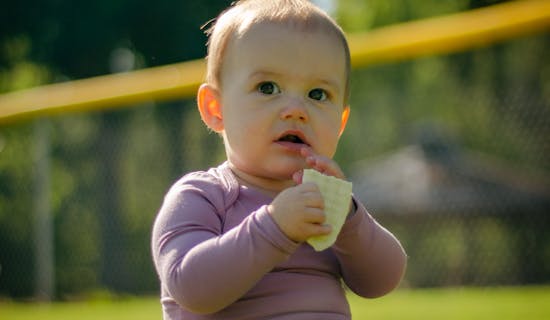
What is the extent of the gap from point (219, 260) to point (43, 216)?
5278mm

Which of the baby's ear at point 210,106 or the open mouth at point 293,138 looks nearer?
the open mouth at point 293,138

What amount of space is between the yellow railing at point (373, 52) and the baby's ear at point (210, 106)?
282cm

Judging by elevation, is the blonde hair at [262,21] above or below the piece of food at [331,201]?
above

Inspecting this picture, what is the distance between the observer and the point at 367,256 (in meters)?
1.49

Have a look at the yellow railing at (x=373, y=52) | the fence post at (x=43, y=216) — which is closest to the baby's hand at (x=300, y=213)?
the yellow railing at (x=373, y=52)

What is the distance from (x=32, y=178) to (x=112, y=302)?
128 cm

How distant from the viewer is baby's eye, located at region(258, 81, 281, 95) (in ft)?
4.79

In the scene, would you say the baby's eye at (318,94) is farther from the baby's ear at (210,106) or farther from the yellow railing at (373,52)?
the yellow railing at (373,52)

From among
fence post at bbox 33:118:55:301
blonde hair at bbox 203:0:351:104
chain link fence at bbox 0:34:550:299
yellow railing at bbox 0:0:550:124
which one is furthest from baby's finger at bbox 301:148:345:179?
fence post at bbox 33:118:55:301

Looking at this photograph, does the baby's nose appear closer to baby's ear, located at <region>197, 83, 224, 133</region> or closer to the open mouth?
the open mouth

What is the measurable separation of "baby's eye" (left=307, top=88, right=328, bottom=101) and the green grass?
1.87 m

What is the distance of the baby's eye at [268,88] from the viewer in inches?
57.4

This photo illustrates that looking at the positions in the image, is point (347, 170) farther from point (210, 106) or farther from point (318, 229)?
point (318, 229)

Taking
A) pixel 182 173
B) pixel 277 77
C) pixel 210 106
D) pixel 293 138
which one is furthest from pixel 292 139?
pixel 182 173
